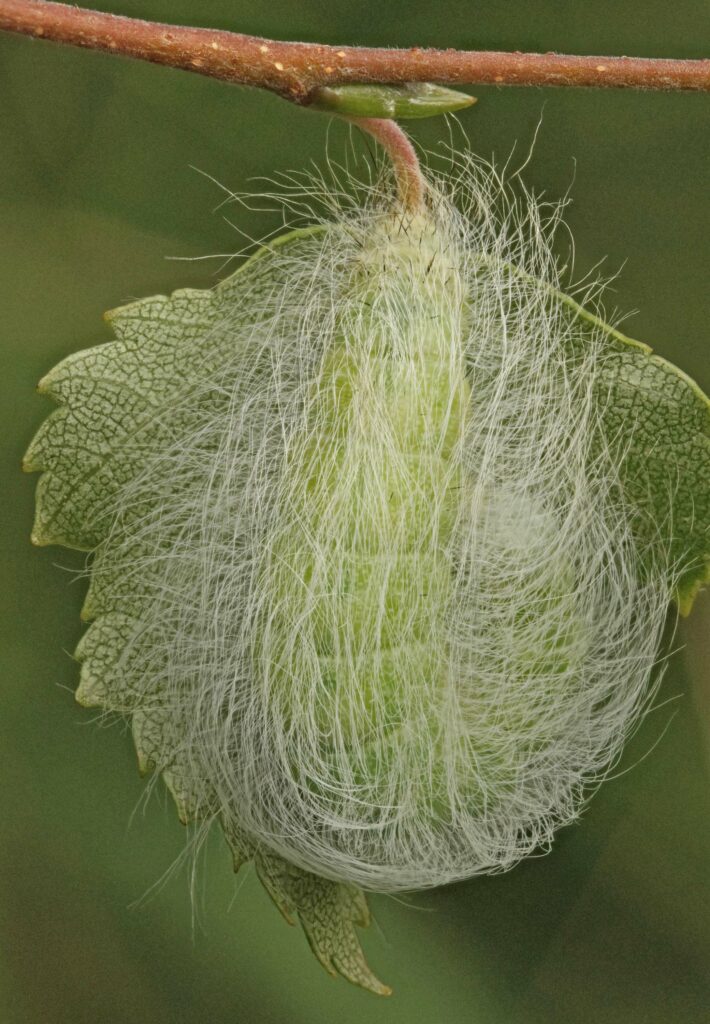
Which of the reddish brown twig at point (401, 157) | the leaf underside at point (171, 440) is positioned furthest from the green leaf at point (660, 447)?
the reddish brown twig at point (401, 157)

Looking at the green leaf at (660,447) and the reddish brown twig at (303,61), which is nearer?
Result: the reddish brown twig at (303,61)

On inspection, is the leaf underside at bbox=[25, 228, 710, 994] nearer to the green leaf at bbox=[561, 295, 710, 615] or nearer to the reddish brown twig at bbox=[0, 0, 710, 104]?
the green leaf at bbox=[561, 295, 710, 615]

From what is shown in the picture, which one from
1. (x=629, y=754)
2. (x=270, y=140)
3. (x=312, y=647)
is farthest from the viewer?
(x=270, y=140)

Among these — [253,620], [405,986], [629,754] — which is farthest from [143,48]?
[405,986]

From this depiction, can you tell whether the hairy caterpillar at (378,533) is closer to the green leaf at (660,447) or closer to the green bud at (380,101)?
the green leaf at (660,447)

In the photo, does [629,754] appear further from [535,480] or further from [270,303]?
[270,303]

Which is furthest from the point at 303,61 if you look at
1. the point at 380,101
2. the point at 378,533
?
the point at 378,533

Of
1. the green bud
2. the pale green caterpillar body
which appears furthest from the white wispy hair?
the green bud
